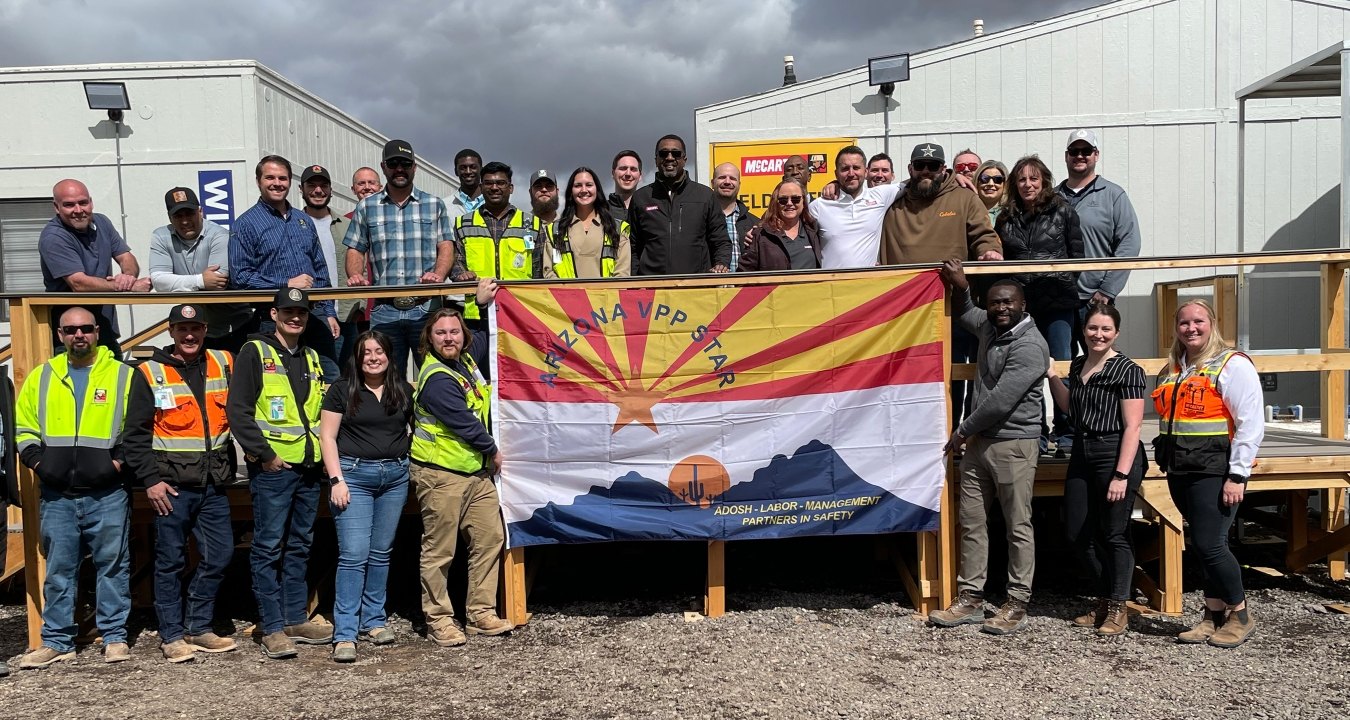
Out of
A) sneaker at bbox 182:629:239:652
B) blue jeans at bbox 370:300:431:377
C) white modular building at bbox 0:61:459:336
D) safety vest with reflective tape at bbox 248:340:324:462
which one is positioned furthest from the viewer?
white modular building at bbox 0:61:459:336

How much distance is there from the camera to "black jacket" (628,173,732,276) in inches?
215

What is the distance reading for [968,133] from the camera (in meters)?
8.96

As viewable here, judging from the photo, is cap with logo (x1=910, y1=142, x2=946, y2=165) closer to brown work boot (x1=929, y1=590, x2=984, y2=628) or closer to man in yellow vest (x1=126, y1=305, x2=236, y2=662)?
brown work boot (x1=929, y1=590, x2=984, y2=628)

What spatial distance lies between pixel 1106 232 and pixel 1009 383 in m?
1.51

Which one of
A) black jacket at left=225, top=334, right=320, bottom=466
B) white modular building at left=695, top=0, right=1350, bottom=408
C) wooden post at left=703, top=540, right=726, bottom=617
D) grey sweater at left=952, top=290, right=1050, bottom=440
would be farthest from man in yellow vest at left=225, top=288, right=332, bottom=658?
white modular building at left=695, top=0, right=1350, bottom=408

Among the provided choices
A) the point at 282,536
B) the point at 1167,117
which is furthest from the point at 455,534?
the point at 1167,117

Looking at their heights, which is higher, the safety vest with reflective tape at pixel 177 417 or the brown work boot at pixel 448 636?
the safety vest with reflective tape at pixel 177 417

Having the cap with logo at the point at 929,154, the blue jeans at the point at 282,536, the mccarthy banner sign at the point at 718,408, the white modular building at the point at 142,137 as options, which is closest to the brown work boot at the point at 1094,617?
the mccarthy banner sign at the point at 718,408

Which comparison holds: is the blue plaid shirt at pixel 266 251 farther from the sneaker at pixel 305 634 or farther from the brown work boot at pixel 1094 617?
the brown work boot at pixel 1094 617

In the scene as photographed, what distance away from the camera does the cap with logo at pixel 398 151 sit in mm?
5543

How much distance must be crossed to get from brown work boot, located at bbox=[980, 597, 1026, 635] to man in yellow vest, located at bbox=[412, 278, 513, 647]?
264 centimetres

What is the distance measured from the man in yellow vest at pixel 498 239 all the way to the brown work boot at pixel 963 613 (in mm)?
3065

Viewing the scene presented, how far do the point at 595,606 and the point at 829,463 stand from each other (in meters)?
1.72

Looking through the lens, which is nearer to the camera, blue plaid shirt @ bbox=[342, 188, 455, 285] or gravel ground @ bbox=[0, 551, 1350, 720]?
gravel ground @ bbox=[0, 551, 1350, 720]
